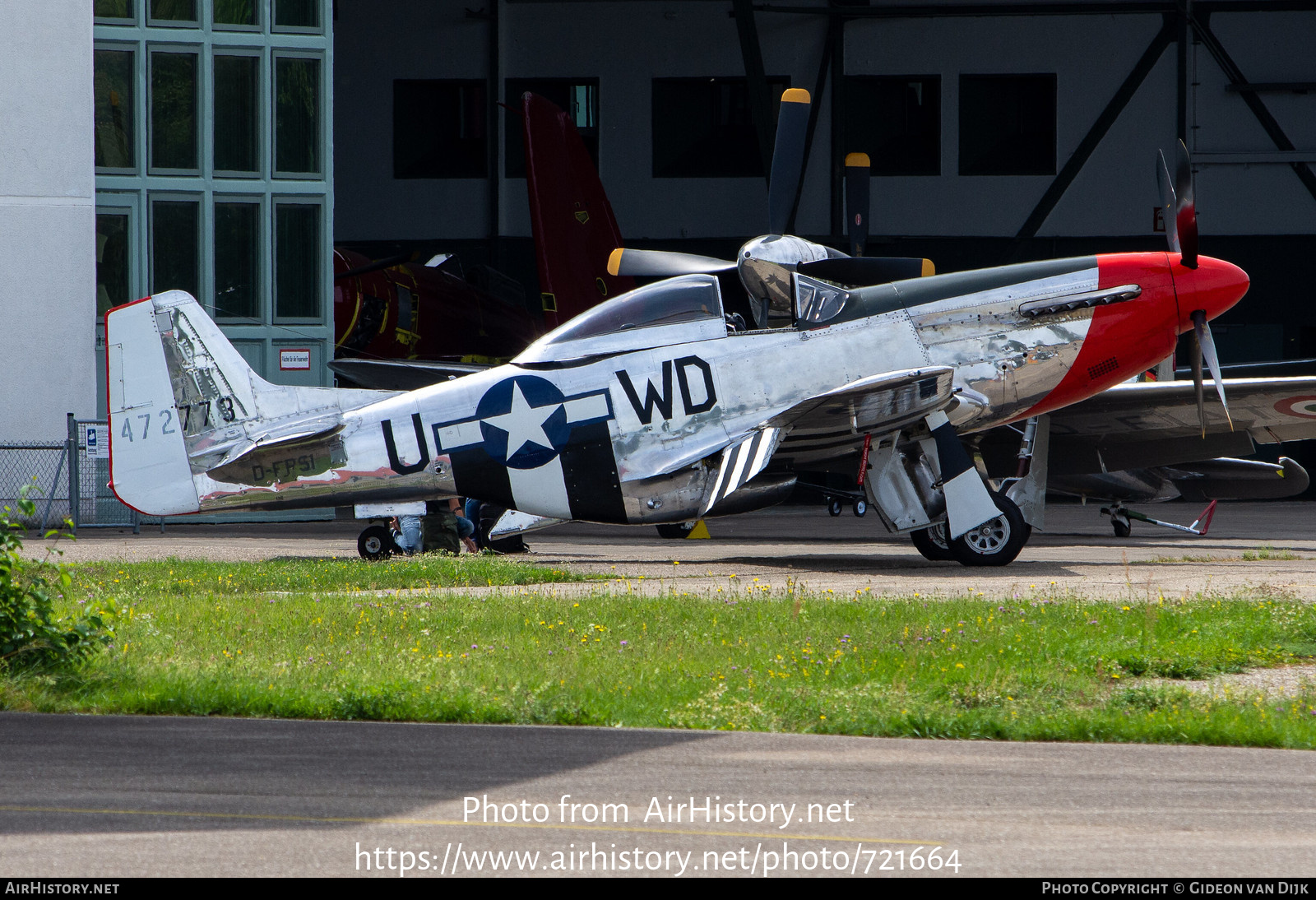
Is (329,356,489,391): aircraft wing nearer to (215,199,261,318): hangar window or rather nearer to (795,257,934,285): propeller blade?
(215,199,261,318): hangar window

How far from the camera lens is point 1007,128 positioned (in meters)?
31.5

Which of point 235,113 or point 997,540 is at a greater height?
point 235,113

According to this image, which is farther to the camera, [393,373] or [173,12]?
[173,12]

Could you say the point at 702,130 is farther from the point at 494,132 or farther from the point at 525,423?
the point at 525,423

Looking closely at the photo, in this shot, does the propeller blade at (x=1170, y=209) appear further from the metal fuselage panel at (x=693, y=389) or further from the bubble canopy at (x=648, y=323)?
the bubble canopy at (x=648, y=323)

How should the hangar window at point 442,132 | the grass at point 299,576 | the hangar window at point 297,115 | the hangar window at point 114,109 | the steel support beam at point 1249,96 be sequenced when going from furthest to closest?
the hangar window at point 442,132 < the steel support beam at point 1249,96 < the hangar window at point 297,115 < the hangar window at point 114,109 < the grass at point 299,576

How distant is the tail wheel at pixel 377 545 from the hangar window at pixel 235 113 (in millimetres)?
10015

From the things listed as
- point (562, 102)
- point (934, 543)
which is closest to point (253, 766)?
point (934, 543)

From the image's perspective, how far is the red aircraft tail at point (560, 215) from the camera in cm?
2366

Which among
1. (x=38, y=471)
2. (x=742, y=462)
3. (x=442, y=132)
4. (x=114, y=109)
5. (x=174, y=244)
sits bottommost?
(x=38, y=471)

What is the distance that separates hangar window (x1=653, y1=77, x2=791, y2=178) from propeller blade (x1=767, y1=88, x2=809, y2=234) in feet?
53.5

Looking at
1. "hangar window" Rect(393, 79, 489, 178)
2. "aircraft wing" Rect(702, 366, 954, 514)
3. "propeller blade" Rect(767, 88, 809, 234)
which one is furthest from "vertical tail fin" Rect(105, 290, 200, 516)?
"hangar window" Rect(393, 79, 489, 178)

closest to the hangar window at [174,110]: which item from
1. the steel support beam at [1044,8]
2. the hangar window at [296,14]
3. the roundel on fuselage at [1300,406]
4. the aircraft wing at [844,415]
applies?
the hangar window at [296,14]

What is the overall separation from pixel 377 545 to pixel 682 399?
4.07 m
